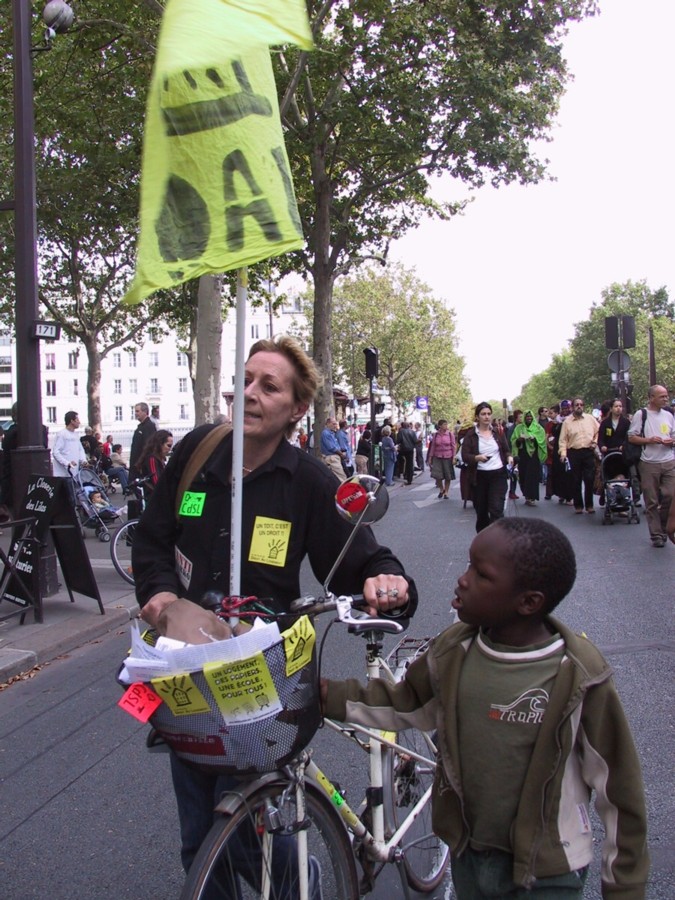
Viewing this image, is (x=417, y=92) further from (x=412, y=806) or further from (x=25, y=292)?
(x=412, y=806)

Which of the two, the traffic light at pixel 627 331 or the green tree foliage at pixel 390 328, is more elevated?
the green tree foliage at pixel 390 328

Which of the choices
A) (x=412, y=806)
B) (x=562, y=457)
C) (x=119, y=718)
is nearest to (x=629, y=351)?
(x=562, y=457)

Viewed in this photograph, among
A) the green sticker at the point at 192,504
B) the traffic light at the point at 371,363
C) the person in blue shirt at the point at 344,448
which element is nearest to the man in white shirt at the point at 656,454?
the green sticker at the point at 192,504

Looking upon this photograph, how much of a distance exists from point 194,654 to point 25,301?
681 centimetres

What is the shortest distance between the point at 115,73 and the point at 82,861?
53.8 ft

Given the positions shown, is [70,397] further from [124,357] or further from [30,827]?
[30,827]

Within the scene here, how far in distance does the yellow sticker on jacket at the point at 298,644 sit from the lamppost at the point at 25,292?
631 centimetres

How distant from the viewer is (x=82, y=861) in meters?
3.13

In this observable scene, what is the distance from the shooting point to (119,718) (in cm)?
469

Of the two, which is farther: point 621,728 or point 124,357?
point 124,357

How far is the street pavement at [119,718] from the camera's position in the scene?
10.2 ft

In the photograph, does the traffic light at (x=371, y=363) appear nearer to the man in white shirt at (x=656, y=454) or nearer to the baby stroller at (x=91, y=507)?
the baby stroller at (x=91, y=507)

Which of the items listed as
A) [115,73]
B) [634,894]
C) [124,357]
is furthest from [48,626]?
[124,357]

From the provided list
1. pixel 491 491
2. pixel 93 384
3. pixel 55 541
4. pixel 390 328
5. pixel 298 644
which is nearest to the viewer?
pixel 298 644
